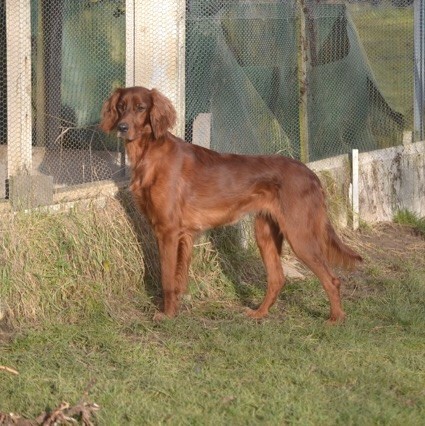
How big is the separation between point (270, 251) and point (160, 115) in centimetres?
128

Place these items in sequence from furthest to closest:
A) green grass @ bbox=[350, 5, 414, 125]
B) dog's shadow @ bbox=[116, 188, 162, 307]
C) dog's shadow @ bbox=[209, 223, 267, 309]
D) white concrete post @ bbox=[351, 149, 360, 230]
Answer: green grass @ bbox=[350, 5, 414, 125] → white concrete post @ bbox=[351, 149, 360, 230] → dog's shadow @ bbox=[209, 223, 267, 309] → dog's shadow @ bbox=[116, 188, 162, 307]

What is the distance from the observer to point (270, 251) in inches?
282

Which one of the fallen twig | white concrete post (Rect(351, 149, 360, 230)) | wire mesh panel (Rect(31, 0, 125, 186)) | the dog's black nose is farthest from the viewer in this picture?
white concrete post (Rect(351, 149, 360, 230))

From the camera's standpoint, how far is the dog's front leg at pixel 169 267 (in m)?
6.75

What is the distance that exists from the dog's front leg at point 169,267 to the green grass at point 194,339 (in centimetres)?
13

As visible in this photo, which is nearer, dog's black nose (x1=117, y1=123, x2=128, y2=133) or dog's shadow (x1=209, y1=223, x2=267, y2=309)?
dog's black nose (x1=117, y1=123, x2=128, y2=133)

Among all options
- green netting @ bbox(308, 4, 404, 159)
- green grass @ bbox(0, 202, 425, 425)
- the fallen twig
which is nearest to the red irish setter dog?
green grass @ bbox(0, 202, 425, 425)

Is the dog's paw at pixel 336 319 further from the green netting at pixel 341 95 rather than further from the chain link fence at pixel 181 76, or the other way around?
the green netting at pixel 341 95

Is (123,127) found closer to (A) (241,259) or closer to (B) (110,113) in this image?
(B) (110,113)

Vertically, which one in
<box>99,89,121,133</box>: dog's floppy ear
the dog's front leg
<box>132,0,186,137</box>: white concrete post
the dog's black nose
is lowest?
the dog's front leg

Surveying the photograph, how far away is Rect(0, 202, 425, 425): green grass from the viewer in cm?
497

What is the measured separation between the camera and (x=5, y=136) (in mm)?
6922

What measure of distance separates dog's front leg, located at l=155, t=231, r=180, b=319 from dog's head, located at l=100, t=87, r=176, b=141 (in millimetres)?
679

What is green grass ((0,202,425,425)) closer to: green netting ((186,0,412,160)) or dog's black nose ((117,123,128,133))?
dog's black nose ((117,123,128,133))
